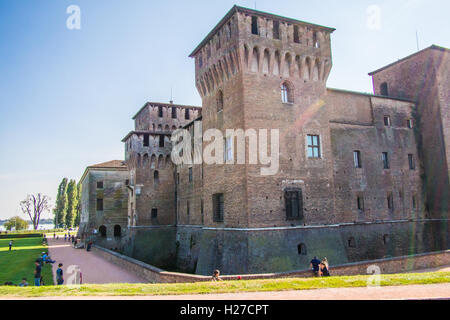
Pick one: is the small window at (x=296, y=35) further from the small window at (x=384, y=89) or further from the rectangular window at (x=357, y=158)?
the small window at (x=384, y=89)

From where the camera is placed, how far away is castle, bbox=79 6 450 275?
59.3ft

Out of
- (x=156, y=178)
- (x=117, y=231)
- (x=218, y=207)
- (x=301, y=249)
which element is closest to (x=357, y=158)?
(x=301, y=249)

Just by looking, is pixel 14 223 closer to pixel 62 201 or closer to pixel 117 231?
pixel 62 201

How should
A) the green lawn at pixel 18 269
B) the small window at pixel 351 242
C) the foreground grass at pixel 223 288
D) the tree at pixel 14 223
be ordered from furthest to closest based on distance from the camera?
the tree at pixel 14 223 < the small window at pixel 351 242 < the green lawn at pixel 18 269 < the foreground grass at pixel 223 288

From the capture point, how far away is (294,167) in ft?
62.0

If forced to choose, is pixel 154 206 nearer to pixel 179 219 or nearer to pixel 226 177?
pixel 179 219

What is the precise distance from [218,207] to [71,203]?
6313 cm

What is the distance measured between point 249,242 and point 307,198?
13.9 ft

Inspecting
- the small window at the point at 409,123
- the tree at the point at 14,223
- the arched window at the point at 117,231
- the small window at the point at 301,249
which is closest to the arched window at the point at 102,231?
the arched window at the point at 117,231

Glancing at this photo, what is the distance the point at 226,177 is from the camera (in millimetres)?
19312

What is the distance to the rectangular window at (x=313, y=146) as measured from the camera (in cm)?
1977

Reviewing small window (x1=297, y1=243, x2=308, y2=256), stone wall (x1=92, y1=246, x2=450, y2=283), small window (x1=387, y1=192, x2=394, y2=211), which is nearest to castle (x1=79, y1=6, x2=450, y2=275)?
small window (x1=297, y1=243, x2=308, y2=256)

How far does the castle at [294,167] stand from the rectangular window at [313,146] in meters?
0.06

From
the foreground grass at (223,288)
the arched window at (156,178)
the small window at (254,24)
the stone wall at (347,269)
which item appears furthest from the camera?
the arched window at (156,178)
